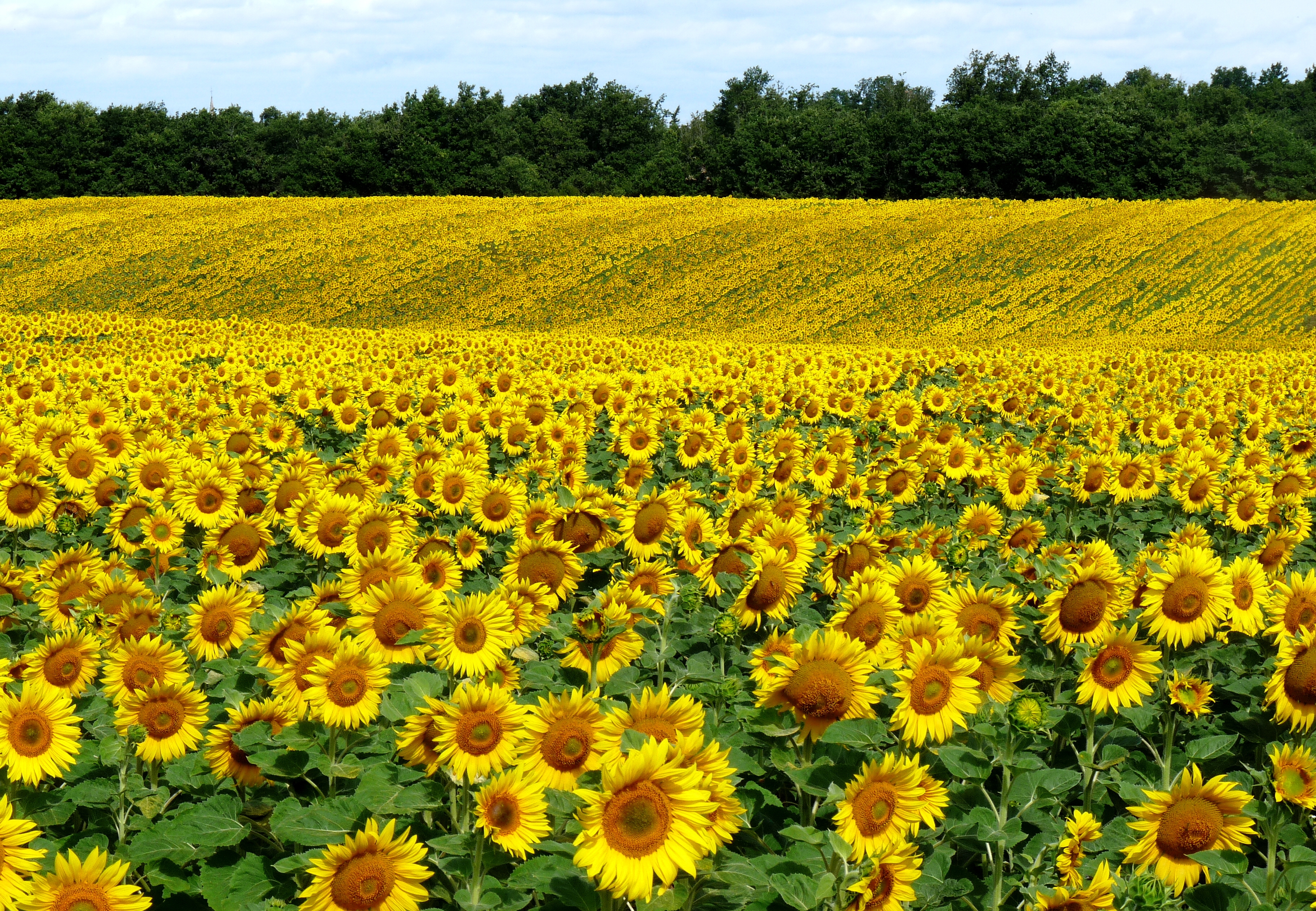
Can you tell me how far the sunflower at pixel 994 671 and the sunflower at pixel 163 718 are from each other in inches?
102

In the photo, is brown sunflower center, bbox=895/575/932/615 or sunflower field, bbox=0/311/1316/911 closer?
sunflower field, bbox=0/311/1316/911

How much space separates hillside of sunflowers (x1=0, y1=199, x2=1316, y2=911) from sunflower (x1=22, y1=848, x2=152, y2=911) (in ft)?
0.04

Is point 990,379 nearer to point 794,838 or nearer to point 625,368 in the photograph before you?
point 625,368

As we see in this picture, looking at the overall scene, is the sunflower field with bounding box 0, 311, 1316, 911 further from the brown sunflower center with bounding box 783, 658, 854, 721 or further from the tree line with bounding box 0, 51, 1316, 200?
the tree line with bounding box 0, 51, 1316, 200

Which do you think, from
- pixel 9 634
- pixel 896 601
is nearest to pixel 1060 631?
pixel 896 601

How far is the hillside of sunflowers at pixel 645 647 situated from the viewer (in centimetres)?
263

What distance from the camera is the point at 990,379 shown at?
13.2 m

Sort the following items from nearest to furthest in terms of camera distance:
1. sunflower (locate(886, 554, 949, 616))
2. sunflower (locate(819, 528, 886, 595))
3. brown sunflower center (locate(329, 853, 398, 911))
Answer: brown sunflower center (locate(329, 853, 398, 911)) → sunflower (locate(886, 554, 949, 616)) → sunflower (locate(819, 528, 886, 595))

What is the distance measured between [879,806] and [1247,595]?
6.51 feet

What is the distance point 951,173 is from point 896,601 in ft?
263

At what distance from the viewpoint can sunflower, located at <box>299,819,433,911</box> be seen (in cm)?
244

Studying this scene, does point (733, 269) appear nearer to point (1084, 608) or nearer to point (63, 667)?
point (1084, 608)

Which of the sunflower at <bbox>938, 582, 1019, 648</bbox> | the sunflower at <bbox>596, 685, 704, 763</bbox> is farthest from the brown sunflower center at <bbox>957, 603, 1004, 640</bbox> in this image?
the sunflower at <bbox>596, 685, 704, 763</bbox>

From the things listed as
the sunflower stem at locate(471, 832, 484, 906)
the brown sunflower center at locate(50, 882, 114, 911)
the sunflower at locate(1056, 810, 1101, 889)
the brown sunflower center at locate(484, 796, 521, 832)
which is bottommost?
the sunflower at locate(1056, 810, 1101, 889)
